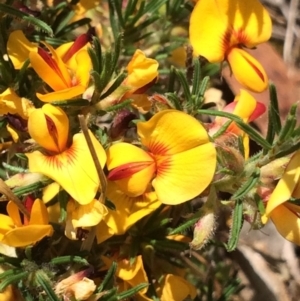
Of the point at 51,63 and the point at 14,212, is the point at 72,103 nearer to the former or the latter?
the point at 51,63

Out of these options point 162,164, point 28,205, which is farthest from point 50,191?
point 162,164

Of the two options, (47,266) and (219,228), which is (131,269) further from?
(219,228)

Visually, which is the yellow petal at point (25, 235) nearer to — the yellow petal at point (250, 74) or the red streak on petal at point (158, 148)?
the red streak on petal at point (158, 148)

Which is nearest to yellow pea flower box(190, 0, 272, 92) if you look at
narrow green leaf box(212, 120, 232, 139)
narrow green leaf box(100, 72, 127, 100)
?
narrow green leaf box(212, 120, 232, 139)

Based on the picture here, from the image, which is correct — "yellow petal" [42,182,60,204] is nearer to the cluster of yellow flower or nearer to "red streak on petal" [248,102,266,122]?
the cluster of yellow flower

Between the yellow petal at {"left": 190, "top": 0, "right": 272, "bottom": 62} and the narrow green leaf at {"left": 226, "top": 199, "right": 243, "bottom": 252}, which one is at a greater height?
the yellow petal at {"left": 190, "top": 0, "right": 272, "bottom": 62}

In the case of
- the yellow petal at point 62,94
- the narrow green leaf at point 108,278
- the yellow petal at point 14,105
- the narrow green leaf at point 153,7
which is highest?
the narrow green leaf at point 153,7

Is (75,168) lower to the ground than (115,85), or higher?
lower

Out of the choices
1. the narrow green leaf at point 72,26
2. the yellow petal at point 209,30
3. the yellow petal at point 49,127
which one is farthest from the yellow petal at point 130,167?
the narrow green leaf at point 72,26
